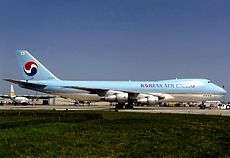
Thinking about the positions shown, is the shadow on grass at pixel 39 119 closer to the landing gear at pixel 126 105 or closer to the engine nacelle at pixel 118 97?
the engine nacelle at pixel 118 97

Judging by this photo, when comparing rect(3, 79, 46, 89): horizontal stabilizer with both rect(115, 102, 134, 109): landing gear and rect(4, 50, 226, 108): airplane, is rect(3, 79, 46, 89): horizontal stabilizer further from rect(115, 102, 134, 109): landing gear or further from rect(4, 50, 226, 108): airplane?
rect(115, 102, 134, 109): landing gear

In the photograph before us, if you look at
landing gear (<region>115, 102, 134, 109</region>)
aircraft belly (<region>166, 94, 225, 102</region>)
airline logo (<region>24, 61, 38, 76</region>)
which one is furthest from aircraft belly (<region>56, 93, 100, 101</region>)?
aircraft belly (<region>166, 94, 225, 102</region>)

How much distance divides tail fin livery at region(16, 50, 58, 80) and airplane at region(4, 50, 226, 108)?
43cm

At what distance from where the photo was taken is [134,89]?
86438 mm

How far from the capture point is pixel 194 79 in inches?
3514

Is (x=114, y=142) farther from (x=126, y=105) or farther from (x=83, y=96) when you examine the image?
(x=83, y=96)

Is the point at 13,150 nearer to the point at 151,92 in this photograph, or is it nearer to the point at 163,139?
the point at 163,139

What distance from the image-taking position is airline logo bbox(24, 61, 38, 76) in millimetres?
92062

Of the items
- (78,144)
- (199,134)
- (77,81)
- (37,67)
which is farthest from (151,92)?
(78,144)

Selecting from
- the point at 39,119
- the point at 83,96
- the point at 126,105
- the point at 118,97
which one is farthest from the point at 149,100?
the point at 39,119

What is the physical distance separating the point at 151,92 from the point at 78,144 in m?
65.3

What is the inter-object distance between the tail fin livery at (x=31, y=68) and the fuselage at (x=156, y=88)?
2469mm

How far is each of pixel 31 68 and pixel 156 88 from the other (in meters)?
24.9

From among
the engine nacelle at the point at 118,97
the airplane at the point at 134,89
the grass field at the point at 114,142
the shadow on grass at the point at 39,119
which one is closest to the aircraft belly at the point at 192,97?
the airplane at the point at 134,89
